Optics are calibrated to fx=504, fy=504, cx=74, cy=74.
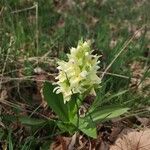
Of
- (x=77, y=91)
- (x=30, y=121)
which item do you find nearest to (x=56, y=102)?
(x=30, y=121)

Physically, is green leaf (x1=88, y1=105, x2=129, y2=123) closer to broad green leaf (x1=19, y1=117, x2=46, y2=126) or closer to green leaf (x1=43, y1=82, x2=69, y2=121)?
green leaf (x1=43, y1=82, x2=69, y2=121)

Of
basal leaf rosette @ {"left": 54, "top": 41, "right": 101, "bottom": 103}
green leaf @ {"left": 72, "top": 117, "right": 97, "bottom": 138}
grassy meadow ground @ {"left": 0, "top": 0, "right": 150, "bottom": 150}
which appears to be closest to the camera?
basal leaf rosette @ {"left": 54, "top": 41, "right": 101, "bottom": 103}

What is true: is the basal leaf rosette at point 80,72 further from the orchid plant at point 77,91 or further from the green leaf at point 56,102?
the green leaf at point 56,102

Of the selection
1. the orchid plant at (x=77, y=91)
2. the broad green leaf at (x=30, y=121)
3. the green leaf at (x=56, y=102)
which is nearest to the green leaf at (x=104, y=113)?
the orchid plant at (x=77, y=91)

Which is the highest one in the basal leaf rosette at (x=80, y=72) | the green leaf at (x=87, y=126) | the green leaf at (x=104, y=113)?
the basal leaf rosette at (x=80, y=72)

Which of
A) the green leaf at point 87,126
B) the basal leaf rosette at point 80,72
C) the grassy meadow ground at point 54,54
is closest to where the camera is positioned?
the basal leaf rosette at point 80,72

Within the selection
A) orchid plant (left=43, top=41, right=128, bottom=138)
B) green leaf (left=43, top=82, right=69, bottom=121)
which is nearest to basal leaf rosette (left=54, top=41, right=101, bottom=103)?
orchid plant (left=43, top=41, right=128, bottom=138)
